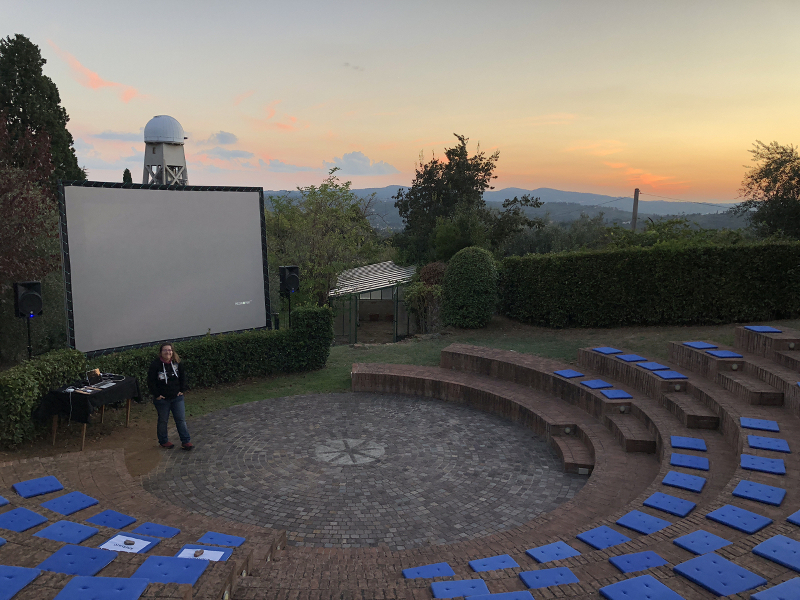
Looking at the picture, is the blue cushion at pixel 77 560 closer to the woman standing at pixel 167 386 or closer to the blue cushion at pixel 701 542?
the woman standing at pixel 167 386

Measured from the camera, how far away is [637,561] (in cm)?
413

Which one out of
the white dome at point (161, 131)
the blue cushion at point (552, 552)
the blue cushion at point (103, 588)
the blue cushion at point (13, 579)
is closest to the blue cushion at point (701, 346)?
the blue cushion at point (552, 552)

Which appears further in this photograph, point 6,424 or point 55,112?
point 55,112

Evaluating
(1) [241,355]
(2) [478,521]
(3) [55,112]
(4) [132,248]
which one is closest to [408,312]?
(1) [241,355]

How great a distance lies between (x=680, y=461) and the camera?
641 cm

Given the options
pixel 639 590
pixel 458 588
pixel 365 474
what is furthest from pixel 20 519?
pixel 639 590

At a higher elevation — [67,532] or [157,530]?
[67,532]

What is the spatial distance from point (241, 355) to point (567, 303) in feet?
30.0

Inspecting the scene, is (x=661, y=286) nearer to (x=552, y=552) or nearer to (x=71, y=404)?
(x=552, y=552)

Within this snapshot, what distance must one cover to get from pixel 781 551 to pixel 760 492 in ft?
4.24

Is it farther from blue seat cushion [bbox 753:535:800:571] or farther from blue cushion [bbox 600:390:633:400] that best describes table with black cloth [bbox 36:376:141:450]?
blue seat cushion [bbox 753:535:800:571]

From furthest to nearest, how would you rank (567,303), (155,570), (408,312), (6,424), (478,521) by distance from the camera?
(408,312) < (567,303) < (6,424) < (478,521) < (155,570)

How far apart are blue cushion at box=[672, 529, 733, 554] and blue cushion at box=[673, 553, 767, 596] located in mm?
259

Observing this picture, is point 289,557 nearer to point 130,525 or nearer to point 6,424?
point 130,525
